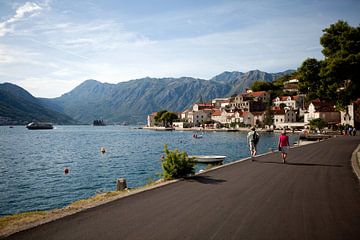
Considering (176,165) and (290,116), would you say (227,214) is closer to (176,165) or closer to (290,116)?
(176,165)

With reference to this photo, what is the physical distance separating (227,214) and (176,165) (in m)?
7.16

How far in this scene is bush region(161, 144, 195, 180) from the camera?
1605cm

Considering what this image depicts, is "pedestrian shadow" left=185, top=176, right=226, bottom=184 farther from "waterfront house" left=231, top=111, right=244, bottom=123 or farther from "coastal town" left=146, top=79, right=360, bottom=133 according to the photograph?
"waterfront house" left=231, top=111, right=244, bottom=123

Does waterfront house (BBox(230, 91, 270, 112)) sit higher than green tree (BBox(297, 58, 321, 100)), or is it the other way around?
waterfront house (BBox(230, 91, 270, 112))

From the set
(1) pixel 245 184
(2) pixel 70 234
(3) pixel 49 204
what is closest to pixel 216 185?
(1) pixel 245 184

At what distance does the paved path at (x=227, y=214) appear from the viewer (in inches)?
300

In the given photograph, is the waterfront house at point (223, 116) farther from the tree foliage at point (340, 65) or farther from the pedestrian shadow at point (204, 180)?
the pedestrian shadow at point (204, 180)

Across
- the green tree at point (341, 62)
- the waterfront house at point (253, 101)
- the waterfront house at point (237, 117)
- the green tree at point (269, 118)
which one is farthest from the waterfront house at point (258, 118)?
the green tree at point (341, 62)

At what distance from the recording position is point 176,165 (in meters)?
16.1

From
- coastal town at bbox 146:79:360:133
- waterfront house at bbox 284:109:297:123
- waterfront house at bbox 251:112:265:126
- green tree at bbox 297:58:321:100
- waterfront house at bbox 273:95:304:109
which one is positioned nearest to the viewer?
green tree at bbox 297:58:321:100

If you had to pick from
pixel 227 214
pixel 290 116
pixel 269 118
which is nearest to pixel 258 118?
pixel 269 118

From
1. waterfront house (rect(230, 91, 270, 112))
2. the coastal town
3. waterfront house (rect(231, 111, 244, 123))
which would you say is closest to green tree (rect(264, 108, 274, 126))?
the coastal town

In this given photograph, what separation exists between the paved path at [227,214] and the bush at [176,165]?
1.85 metres

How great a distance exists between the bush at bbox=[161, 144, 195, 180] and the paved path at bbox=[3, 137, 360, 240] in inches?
72.8
